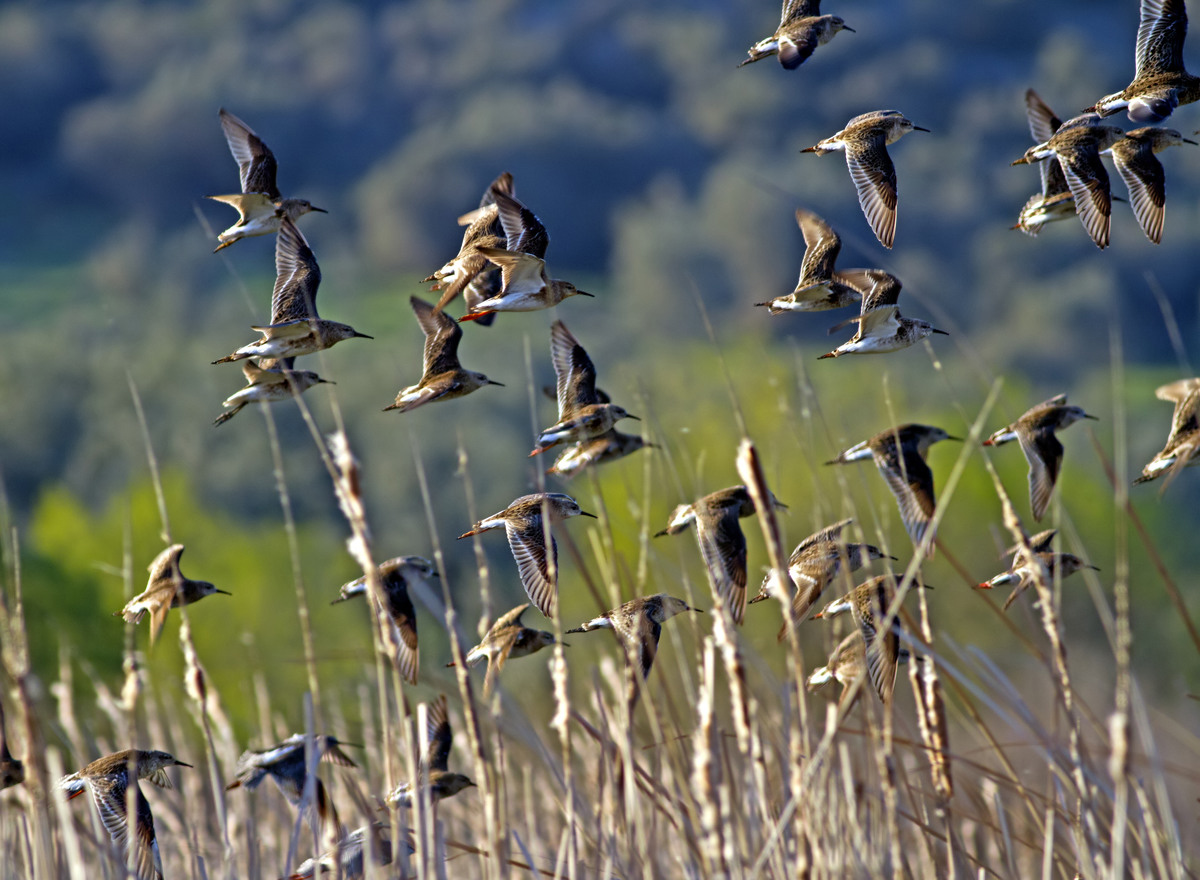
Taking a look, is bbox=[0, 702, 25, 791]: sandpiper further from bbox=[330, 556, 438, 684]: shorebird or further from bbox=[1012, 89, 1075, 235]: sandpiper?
bbox=[1012, 89, 1075, 235]: sandpiper

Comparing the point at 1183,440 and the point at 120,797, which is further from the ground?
Result: the point at 1183,440

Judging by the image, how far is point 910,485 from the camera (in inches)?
186

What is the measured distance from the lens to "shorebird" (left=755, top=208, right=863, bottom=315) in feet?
17.5

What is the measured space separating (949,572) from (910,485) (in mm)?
30140

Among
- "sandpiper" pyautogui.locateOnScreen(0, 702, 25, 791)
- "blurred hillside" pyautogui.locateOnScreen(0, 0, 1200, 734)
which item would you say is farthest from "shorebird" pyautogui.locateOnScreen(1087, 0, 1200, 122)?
"sandpiper" pyautogui.locateOnScreen(0, 702, 25, 791)

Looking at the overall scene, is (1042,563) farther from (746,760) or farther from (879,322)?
(879,322)

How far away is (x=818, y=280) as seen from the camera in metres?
5.51

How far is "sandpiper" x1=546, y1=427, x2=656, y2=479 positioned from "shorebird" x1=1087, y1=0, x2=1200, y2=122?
204 centimetres

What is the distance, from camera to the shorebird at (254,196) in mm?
5680

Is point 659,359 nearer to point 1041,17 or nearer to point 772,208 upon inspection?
point 772,208

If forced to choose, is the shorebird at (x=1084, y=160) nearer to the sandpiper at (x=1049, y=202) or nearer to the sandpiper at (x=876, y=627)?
the sandpiper at (x=1049, y=202)

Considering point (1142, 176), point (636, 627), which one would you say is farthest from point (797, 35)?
point (636, 627)

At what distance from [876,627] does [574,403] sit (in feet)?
6.05

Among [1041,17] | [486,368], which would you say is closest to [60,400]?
[486,368]
